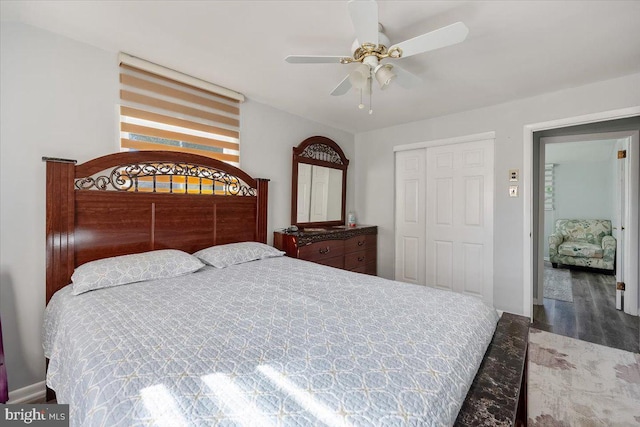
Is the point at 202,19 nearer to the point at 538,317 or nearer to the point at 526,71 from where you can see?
the point at 526,71

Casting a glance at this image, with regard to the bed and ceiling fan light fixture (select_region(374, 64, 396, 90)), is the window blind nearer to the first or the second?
the bed

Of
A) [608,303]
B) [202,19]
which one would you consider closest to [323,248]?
[202,19]

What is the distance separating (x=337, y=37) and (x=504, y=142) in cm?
233

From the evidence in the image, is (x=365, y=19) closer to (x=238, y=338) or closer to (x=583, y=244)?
(x=238, y=338)

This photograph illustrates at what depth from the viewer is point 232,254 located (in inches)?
91.3

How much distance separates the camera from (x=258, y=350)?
97cm

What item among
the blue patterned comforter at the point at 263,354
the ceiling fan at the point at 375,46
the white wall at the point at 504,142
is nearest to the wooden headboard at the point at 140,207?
the blue patterned comforter at the point at 263,354

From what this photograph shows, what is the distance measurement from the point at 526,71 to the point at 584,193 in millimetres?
4860

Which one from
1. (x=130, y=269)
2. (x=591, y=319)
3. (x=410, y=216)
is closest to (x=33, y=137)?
(x=130, y=269)

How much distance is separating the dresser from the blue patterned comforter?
1290 mm

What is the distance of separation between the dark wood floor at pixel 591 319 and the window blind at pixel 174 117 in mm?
3751

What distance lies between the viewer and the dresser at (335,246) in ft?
9.65

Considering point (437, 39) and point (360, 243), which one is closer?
point (437, 39)

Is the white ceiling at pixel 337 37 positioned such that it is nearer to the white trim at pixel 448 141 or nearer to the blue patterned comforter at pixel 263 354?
the white trim at pixel 448 141
